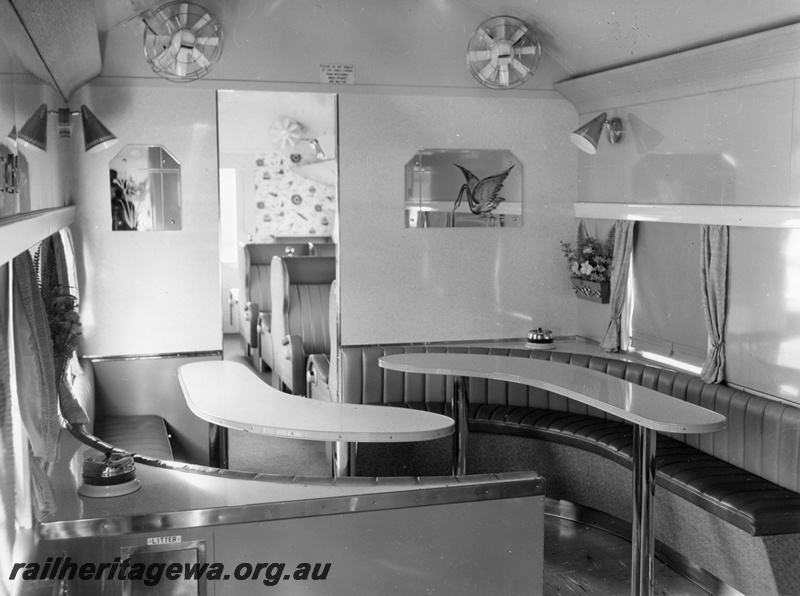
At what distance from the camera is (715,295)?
461 cm

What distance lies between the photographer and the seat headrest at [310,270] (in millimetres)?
7270

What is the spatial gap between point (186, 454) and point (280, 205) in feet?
16.1

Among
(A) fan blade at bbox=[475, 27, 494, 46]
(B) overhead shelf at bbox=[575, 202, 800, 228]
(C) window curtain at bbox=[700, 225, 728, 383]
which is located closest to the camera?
(B) overhead shelf at bbox=[575, 202, 800, 228]

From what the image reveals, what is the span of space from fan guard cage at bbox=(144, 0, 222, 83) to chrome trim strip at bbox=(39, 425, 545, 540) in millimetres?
2332

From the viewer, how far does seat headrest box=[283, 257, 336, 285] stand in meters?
7.27

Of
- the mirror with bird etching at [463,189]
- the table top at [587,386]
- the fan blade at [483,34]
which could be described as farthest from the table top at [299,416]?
the fan blade at [483,34]

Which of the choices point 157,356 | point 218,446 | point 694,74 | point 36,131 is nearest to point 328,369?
point 218,446

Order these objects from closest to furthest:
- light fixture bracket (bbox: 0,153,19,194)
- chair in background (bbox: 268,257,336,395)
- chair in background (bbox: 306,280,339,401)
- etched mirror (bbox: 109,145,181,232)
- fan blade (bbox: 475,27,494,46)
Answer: light fixture bracket (bbox: 0,153,19,194)
fan blade (bbox: 475,27,494,46)
etched mirror (bbox: 109,145,181,232)
chair in background (bbox: 306,280,339,401)
chair in background (bbox: 268,257,336,395)

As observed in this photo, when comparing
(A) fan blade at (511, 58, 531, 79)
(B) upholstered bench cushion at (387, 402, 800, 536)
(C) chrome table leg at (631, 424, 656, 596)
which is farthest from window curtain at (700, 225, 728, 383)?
(A) fan blade at (511, 58, 531, 79)

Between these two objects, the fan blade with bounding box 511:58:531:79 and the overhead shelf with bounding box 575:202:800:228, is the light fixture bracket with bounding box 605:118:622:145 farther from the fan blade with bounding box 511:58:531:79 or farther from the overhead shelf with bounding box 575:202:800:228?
the fan blade with bounding box 511:58:531:79

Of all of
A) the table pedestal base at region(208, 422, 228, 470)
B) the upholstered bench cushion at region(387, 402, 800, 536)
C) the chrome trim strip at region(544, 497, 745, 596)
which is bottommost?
the chrome trim strip at region(544, 497, 745, 596)

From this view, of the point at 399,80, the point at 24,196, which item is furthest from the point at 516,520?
the point at 399,80

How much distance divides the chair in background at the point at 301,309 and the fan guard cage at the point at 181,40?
8.47 feet

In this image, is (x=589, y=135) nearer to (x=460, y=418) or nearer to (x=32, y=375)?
(x=460, y=418)
